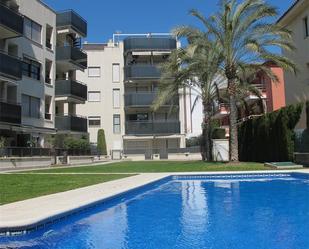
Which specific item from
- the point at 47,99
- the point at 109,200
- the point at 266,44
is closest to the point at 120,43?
the point at 47,99

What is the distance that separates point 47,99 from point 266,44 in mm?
20780

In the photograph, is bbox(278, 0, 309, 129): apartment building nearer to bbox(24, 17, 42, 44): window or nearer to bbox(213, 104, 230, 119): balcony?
bbox(213, 104, 230, 119): balcony

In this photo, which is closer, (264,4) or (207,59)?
(264,4)

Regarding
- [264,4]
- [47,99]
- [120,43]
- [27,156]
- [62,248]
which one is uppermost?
[120,43]

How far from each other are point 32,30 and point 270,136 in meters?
20.7

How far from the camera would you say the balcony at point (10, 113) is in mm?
30408

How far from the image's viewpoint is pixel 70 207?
963 cm

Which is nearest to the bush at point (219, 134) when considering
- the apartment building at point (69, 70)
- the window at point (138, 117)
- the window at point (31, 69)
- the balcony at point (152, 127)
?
the apartment building at point (69, 70)

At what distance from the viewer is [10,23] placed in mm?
31344

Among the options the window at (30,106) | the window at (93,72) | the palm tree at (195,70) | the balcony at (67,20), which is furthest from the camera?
the window at (93,72)

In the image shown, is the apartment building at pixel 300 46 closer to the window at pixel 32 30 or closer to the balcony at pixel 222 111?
the balcony at pixel 222 111

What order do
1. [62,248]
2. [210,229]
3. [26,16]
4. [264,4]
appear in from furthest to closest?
[26,16]
[264,4]
[210,229]
[62,248]

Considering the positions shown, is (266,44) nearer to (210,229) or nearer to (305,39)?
(305,39)

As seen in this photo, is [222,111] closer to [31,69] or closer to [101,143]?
[101,143]
